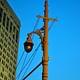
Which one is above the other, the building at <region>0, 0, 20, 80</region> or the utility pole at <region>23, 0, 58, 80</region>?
the building at <region>0, 0, 20, 80</region>

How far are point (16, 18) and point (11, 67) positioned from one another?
41.1 meters

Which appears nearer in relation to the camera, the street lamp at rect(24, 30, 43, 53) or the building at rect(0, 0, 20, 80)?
the street lamp at rect(24, 30, 43, 53)

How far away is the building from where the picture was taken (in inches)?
5079

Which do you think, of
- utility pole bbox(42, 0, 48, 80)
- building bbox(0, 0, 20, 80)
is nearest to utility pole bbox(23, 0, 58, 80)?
utility pole bbox(42, 0, 48, 80)

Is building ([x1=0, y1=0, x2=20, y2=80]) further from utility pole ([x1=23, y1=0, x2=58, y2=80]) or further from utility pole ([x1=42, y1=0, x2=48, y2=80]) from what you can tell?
utility pole ([x1=42, y1=0, x2=48, y2=80])

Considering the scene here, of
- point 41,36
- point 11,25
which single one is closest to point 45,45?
point 41,36

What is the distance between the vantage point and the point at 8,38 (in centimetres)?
14438

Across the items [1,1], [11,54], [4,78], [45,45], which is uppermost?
[1,1]

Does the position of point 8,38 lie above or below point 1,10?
below

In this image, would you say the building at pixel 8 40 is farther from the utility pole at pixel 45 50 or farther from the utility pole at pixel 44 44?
the utility pole at pixel 45 50

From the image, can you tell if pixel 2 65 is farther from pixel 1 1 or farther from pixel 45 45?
pixel 45 45

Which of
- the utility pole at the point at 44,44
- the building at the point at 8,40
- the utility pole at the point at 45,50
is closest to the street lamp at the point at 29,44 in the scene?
the utility pole at the point at 44,44

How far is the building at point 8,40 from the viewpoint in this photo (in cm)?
12900

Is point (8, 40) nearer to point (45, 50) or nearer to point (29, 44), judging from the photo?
point (29, 44)
